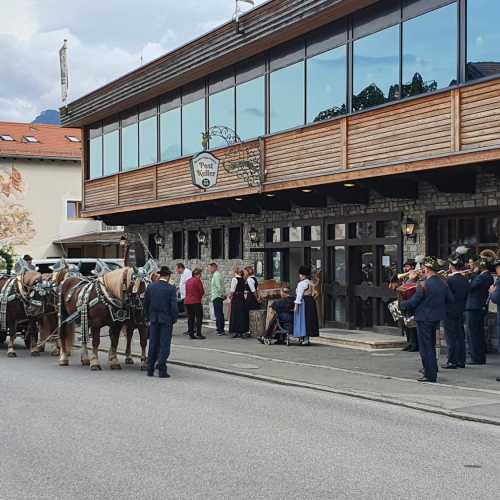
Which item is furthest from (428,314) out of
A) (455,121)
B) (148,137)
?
(148,137)

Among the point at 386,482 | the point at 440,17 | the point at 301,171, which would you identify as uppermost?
the point at 440,17

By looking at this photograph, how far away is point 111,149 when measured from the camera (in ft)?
103

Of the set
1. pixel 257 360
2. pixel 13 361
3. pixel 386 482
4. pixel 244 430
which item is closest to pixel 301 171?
pixel 257 360

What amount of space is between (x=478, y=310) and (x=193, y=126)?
44.2 feet

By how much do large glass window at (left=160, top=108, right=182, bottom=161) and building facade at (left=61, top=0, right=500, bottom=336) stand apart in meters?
0.06

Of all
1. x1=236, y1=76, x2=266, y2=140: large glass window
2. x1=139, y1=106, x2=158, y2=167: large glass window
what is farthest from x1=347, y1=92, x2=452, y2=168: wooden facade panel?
x1=139, y1=106, x2=158, y2=167: large glass window

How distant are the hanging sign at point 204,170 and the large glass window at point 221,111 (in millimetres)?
1038

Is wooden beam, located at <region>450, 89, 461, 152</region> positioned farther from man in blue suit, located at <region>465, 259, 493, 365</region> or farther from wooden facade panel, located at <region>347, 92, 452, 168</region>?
man in blue suit, located at <region>465, 259, 493, 365</region>

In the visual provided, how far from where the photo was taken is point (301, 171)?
2042 cm

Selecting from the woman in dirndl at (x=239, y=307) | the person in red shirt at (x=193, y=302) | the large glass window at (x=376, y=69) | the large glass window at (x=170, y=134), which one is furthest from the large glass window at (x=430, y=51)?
the large glass window at (x=170, y=134)

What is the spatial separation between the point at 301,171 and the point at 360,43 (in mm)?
3142

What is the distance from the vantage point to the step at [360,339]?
18.1m

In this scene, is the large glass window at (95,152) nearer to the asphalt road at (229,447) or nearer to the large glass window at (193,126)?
the large glass window at (193,126)

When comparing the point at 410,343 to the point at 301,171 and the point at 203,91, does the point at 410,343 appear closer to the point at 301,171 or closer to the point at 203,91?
the point at 301,171
